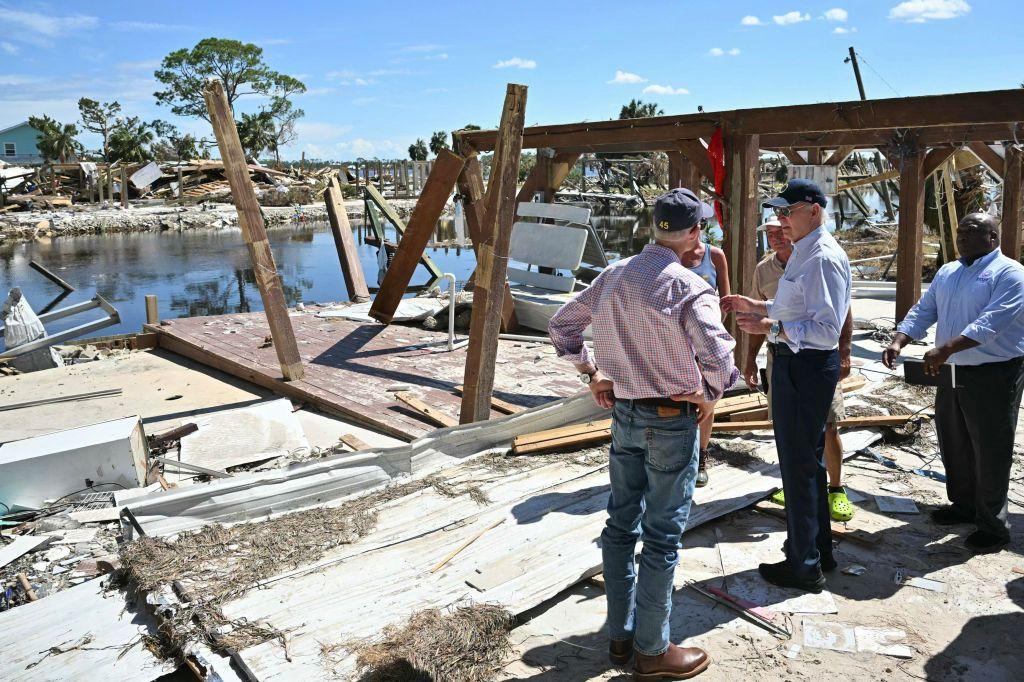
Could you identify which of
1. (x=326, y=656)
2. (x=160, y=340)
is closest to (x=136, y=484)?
(x=326, y=656)

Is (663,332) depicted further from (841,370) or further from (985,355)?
(985,355)

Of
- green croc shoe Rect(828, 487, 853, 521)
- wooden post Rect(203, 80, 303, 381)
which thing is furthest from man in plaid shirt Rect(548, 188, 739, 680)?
wooden post Rect(203, 80, 303, 381)

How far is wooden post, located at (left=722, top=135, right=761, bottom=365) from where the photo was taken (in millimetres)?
6648

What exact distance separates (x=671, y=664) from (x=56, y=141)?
58932 mm

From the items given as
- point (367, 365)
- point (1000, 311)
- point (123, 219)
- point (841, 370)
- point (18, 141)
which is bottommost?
point (367, 365)

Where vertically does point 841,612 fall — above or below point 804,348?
below

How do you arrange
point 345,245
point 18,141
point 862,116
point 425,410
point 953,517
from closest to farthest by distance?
point 953,517 → point 862,116 → point 425,410 → point 345,245 → point 18,141

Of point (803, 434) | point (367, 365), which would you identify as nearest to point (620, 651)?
point (803, 434)

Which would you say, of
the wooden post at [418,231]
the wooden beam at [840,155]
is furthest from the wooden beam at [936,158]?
the wooden post at [418,231]

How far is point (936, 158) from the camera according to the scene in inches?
381

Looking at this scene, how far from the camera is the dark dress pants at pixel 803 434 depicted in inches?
139

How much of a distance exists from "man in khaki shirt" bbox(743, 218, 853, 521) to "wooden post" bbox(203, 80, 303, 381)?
3.96 meters

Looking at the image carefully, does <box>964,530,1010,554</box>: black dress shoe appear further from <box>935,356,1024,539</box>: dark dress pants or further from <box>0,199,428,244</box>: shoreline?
<box>0,199,428,244</box>: shoreline

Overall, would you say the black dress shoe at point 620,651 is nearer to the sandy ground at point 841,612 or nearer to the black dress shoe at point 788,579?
the sandy ground at point 841,612
